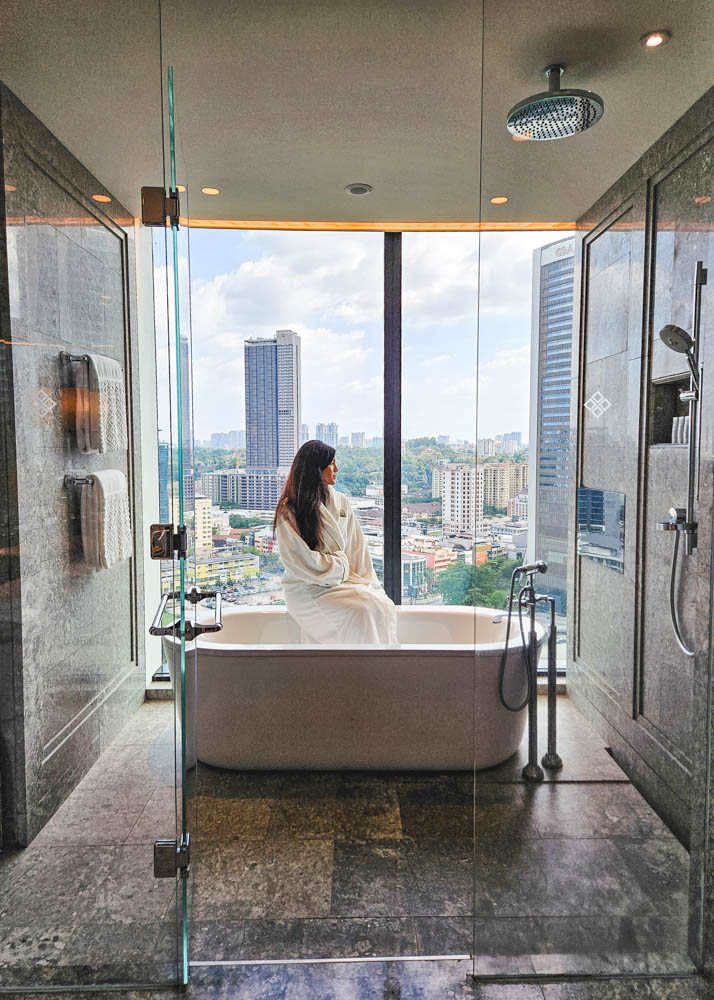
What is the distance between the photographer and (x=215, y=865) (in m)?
2.27

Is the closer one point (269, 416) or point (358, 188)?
point (358, 188)

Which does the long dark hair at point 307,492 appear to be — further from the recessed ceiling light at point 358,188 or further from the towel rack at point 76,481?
the towel rack at point 76,481

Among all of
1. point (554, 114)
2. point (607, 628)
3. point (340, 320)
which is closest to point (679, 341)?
point (554, 114)

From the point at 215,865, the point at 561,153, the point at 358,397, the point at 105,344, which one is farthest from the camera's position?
Result: the point at 358,397

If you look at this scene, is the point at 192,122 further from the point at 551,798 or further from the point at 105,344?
the point at 551,798

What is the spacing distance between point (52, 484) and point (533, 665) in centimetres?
142

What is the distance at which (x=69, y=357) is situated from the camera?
5.92 ft

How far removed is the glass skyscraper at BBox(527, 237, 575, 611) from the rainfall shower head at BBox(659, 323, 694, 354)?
242 mm

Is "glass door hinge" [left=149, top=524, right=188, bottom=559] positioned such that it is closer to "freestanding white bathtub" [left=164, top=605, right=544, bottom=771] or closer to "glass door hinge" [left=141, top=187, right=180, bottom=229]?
"glass door hinge" [left=141, top=187, right=180, bottom=229]

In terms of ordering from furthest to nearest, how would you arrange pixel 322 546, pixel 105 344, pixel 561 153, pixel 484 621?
1. pixel 322 546
2. pixel 484 621
3. pixel 105 344
4. pixel 561 153

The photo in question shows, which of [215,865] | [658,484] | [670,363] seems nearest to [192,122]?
[670,363]

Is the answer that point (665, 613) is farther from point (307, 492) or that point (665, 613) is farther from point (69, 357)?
point (307, 492)

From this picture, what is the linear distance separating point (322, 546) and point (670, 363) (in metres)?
2.00

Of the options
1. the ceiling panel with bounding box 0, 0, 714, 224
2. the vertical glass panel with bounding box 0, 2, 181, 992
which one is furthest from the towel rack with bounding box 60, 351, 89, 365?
the ceiling panel with bounding box 0, 0, 714, 224
